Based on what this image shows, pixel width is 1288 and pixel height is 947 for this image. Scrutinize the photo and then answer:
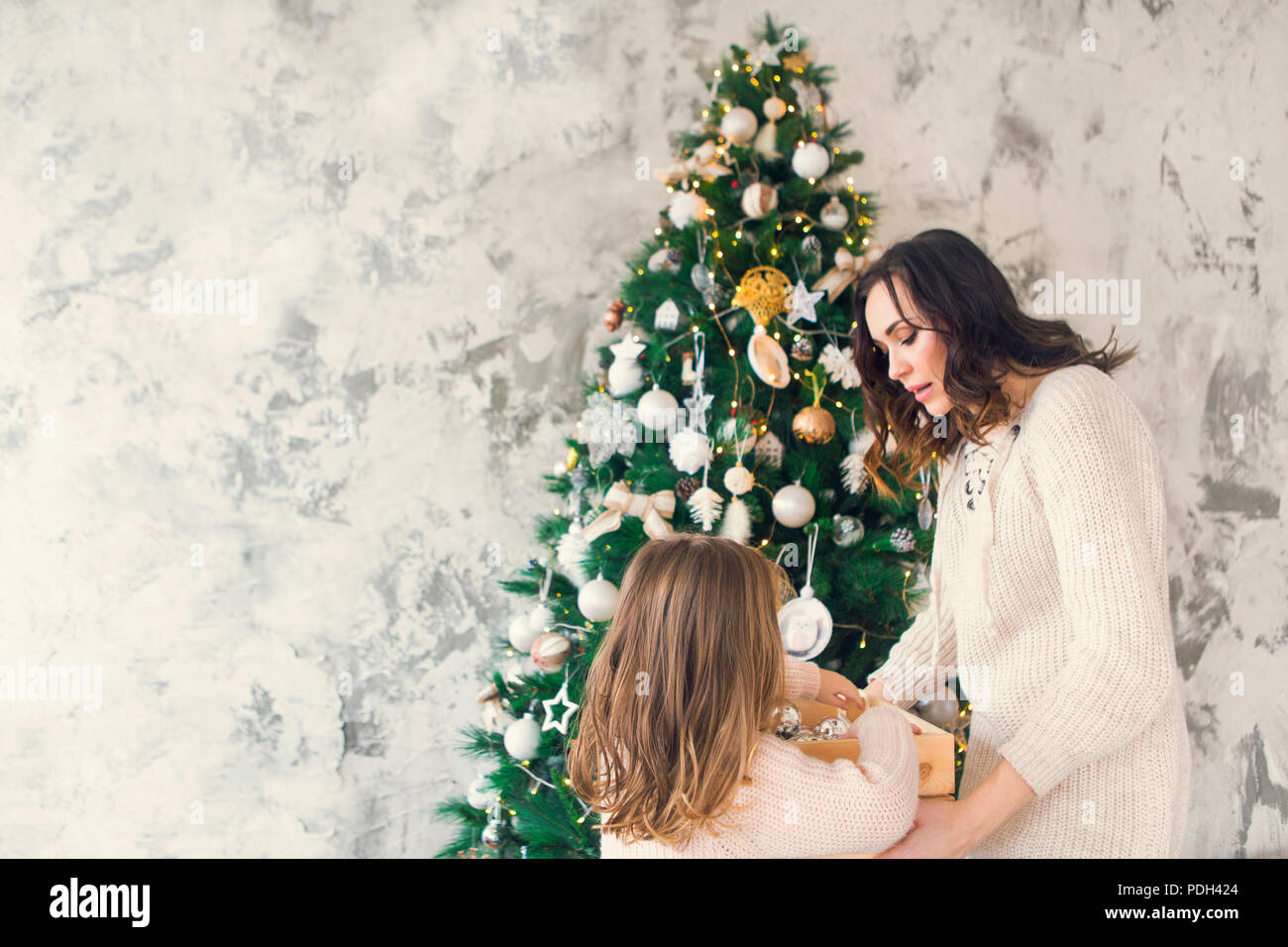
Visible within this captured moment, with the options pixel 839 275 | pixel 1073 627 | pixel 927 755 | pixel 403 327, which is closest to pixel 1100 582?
pixel 1073 627

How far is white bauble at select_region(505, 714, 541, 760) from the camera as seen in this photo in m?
1.75

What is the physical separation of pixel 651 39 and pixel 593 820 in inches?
75.5

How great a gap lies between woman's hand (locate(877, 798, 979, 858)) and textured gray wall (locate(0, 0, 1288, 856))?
141cm

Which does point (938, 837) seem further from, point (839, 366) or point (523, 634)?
point (523, 634)

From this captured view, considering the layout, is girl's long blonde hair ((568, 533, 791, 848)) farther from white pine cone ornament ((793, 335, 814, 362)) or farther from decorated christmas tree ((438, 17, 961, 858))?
white pine cone ornament ((793, 335, 814, 362))

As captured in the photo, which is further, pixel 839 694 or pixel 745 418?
pixel 745 418

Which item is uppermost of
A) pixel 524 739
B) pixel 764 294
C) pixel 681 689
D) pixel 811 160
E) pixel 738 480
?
pixel 811 160

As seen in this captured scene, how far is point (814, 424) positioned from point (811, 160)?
0.53 meters

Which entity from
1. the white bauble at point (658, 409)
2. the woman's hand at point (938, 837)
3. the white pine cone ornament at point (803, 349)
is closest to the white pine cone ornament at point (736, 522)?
the white bauble at point (658, 409)

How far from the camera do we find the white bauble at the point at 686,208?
1.70 metres

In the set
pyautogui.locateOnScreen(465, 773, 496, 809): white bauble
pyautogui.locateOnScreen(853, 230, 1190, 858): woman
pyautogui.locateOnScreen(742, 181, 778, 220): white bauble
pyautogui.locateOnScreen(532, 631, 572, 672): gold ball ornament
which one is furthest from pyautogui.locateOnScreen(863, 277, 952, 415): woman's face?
pyautogui.locateOnScreen(465, 773, 496, 809): white bauble

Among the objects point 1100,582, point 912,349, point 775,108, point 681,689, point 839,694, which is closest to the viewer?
point 1100,582

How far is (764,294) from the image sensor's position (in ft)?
5.35
